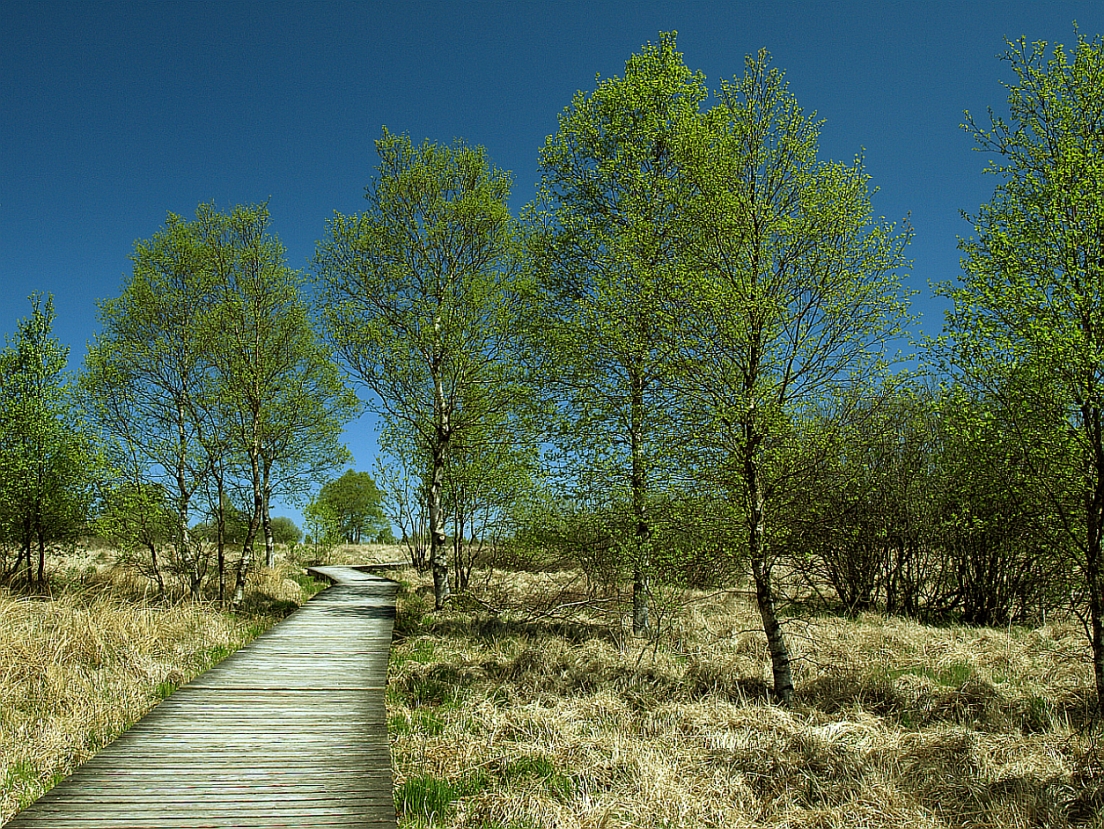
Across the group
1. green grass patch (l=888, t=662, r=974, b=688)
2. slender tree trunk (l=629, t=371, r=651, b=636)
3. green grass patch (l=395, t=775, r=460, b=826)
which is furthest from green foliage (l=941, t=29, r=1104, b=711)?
green grass patch (l=395, t=775, r=460, b=826)

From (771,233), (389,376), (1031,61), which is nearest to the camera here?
(1031,61)

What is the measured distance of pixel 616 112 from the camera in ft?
37.8

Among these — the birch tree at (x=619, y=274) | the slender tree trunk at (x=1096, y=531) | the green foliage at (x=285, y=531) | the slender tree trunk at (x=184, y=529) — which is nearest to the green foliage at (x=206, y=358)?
the slender tree trunk at (x=184, y=529)

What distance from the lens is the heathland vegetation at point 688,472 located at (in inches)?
235

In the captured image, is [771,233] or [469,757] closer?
[469,757]

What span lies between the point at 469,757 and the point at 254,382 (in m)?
11.9

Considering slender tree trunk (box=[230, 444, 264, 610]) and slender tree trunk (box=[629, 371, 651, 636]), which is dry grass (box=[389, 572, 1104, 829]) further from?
slender tree trunk (box=[230, 444, 264, 610])

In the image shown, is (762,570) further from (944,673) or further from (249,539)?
(249,539)

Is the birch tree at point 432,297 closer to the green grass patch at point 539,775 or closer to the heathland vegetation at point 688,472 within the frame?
the heathland vegetation at point 688,472

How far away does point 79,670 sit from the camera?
7758 mm

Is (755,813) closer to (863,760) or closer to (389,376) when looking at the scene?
(863,760)

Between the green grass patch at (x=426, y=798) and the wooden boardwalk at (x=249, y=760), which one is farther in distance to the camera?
the green grass patch at (x=426, y=798)

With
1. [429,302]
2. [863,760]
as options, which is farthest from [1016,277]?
[429,302]

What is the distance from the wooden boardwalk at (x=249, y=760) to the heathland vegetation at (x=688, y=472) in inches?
18.7
